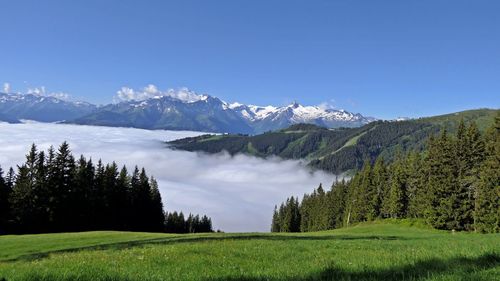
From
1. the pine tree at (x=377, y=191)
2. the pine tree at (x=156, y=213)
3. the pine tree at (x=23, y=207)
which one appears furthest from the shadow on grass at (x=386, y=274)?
the pine tree at (x=377, y=191)

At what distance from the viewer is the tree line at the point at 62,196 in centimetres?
6675

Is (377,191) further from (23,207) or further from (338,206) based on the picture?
(23,207)

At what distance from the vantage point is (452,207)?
6644 cm

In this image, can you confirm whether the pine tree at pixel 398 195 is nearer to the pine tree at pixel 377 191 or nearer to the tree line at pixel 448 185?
the tree line at pixel 448 185

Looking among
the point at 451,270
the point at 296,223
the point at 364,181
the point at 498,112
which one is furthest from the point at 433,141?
the point at 296,223

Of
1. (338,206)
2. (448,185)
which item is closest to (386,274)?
(448,185)

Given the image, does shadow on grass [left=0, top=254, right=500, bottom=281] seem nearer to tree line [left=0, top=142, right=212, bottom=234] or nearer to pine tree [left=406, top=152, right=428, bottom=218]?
tree line [left=0, top=142, right=212, bottom=234]

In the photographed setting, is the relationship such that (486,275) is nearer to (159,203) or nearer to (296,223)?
(159,203)

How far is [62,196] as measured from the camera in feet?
231

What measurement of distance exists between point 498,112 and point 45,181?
7095 cm

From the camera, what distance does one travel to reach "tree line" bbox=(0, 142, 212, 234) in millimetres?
66750

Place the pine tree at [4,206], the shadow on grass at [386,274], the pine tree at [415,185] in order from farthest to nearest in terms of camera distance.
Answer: the pine tree at [415,185] → the pine tree at [4,206] → the shadow on grass at [386,274]

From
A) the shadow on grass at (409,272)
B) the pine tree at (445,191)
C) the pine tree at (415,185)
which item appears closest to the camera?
the shadow on grass at (409,272)

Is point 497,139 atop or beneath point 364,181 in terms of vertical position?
atop
